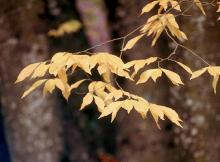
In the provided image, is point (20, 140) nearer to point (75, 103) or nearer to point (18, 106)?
point (18, 106)

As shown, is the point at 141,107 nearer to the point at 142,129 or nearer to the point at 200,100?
the point at 200,100

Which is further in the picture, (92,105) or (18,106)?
(92,105)

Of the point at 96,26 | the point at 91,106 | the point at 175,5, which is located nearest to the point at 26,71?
the point at 175,5

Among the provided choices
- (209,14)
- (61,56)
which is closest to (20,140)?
(209,14)

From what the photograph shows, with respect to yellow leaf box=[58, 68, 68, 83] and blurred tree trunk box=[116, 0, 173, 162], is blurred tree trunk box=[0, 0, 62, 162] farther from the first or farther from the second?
yellow leaf box=[58, 68, 68, 83]

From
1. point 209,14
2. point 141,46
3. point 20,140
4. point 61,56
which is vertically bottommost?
point 20,140

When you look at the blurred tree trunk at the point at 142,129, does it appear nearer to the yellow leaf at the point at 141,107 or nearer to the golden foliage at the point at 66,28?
the golden foliage at the point at 66,28
